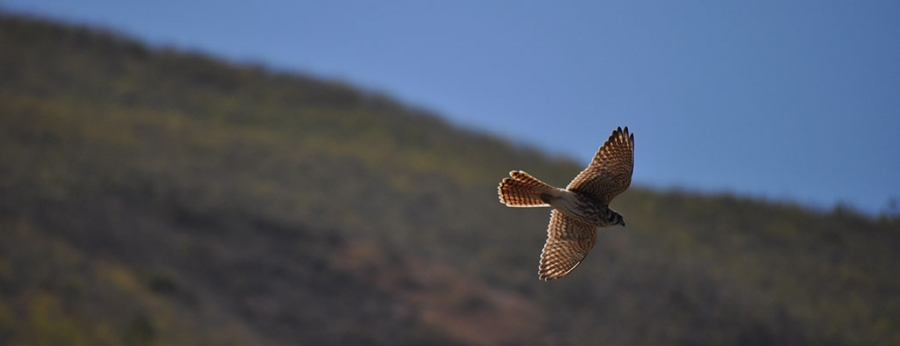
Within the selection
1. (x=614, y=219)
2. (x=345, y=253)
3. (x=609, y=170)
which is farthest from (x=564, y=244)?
(x=345, y=253)

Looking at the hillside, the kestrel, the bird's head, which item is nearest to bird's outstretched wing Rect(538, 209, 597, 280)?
the kestrel

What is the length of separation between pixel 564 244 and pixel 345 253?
59.1ft

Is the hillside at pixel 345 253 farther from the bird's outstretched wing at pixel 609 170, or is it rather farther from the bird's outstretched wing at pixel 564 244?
the bird's outstretched wing at pixel 609 170

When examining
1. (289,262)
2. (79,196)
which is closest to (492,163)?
(289,262)

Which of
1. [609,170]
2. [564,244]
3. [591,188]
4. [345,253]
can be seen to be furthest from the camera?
[345,253]

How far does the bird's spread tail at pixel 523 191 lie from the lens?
7543mm

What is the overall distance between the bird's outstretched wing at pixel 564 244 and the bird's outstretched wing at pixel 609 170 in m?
0.71

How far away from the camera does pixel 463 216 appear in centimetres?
2961

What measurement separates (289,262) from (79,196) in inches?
192

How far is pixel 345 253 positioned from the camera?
85.9 feet

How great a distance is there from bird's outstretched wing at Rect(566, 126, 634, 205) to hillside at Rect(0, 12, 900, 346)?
12.5m

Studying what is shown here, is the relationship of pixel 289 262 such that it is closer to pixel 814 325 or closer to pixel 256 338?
pixel 256 338

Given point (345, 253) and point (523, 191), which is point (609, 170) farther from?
point (345, 253)

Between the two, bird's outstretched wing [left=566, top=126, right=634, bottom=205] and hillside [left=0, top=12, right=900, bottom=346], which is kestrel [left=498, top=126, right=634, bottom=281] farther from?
hillside [left=0, top=12, right=900, bottom=346]
